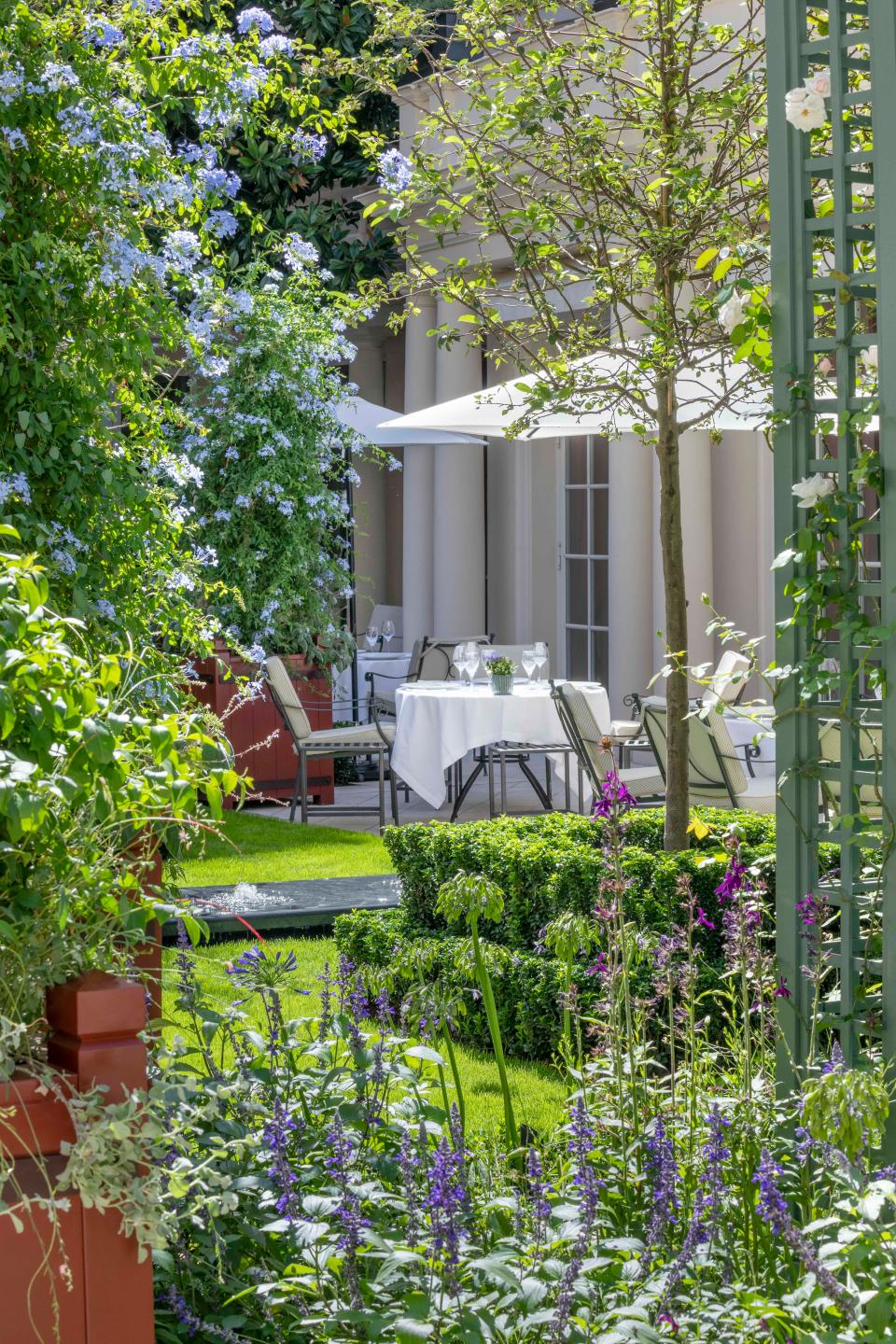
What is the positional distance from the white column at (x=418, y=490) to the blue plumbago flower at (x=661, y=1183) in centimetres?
1051

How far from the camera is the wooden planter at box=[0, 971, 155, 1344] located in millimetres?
1704

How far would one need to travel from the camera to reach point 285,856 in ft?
26.0

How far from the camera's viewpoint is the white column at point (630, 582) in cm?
1091

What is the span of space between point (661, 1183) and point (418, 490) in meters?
11.0

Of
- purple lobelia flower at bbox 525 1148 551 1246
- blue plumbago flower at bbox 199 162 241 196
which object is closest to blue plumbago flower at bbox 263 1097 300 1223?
purple lobelia flower at bbox 525 1148 551 1246

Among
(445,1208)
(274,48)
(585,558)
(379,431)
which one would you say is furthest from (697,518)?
(445,1208)

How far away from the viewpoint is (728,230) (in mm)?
4762

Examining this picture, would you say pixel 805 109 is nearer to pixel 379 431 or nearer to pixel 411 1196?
pixel 411 1196

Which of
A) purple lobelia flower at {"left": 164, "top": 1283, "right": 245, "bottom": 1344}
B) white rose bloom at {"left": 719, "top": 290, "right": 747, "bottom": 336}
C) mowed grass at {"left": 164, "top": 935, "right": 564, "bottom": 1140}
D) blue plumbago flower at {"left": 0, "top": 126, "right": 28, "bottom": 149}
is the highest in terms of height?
blue plumbago flower at {"left": 0, "top": 126, "right": 28, "bottom": 149}

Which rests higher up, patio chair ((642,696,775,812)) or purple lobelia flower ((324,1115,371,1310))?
patio chair ((642,696,775,812))

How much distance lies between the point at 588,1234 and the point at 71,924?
2.44ft

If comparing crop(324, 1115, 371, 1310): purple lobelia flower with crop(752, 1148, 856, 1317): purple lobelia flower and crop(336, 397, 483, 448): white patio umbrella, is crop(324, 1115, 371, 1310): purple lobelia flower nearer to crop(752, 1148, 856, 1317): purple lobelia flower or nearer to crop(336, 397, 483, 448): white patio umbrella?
crop(752, 1148, 856, 1317): purple lobelia flower

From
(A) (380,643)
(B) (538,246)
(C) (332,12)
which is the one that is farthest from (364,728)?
(C) (332,12)

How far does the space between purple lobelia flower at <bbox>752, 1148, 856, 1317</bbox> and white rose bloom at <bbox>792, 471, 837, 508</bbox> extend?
109 centimetres
